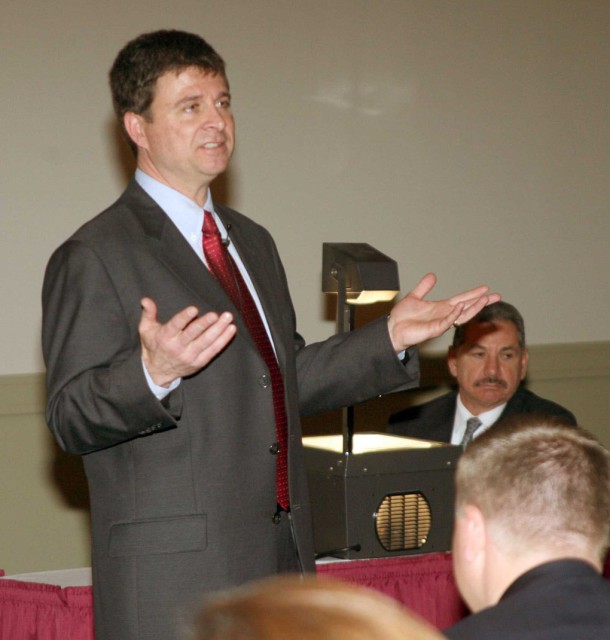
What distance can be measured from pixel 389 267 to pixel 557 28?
282 centimetres

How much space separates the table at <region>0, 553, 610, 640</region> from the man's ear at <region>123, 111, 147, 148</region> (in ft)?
3.40

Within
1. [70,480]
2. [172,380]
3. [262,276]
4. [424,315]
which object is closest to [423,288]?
[424,315]

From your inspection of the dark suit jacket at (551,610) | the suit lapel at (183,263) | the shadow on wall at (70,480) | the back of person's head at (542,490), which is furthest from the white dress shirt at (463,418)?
the dark suit jacket at (551,610)

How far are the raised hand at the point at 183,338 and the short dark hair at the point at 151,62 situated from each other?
0.56 metres

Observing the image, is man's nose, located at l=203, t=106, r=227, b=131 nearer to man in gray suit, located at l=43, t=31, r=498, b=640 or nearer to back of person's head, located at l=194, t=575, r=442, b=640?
man in gray suit, located at l=43, t=31, r=498, b=640

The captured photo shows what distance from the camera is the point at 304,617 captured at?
0.74m

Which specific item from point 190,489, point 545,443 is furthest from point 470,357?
point 545,443

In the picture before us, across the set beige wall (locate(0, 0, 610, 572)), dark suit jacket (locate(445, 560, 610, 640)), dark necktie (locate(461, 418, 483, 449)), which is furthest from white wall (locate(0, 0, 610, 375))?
dark suit jacket (locate(445, 560, 610, 640))

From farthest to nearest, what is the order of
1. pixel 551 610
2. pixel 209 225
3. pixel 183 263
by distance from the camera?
pixel 209 225, pixel 183 263, pixel 551 610

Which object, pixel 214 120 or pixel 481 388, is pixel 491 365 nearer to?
pixel 481 388

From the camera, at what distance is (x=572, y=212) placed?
5527 millimetres

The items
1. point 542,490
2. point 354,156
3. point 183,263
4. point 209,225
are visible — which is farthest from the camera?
point 354,156

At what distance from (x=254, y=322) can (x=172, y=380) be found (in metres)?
0.28

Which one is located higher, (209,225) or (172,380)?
(209,225)
